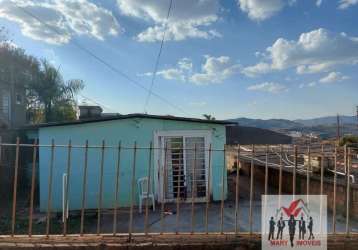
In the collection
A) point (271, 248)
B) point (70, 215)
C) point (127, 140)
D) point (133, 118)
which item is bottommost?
point (70, 215)

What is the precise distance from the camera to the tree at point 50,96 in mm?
20656

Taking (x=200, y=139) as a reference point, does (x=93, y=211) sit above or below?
below

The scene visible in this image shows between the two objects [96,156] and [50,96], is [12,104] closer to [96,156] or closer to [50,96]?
[50,96]

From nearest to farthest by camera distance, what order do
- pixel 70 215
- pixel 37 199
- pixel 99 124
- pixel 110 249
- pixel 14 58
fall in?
pixel 110 249
pixel 70 215
pixel 99 124
pixel 37 199
pixel 14 58

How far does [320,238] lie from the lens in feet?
14.2

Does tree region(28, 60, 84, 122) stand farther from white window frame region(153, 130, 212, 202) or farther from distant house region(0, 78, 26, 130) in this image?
white window frame region(153, 130, 212, 202)

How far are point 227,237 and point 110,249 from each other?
63.8 inches

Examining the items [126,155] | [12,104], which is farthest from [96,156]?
[12,104]

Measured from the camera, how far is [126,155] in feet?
32.0

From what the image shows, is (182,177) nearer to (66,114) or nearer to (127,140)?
(127,140)

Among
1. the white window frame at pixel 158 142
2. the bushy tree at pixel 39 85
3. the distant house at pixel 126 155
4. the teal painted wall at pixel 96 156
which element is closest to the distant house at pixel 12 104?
the bushy tree at pixel 39 85

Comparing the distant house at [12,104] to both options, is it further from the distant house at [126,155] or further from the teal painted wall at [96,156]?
the distant house at [126,155]

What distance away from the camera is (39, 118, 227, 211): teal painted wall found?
9570 mm

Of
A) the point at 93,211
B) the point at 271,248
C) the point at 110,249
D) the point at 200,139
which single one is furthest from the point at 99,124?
the point at 271,248
